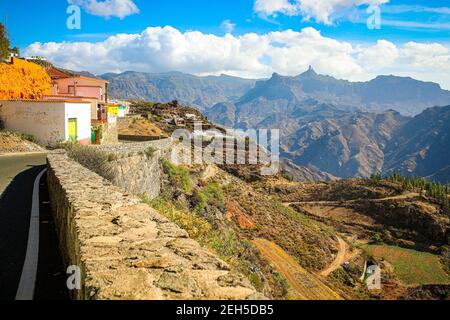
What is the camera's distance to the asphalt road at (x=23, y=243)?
4.57 metres

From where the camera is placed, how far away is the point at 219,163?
43500mm

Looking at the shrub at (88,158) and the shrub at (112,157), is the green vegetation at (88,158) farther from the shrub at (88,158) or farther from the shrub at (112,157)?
the shrub at (112,157)

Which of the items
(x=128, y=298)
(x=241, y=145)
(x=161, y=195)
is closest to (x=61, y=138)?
(x=161, y=195)

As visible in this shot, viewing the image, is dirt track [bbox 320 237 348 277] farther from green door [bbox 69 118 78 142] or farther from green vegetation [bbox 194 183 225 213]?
green door [bbox 69 118 78 142]

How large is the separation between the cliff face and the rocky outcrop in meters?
25.9

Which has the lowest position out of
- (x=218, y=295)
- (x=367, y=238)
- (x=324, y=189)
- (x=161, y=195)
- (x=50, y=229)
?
(x=367, y=238)

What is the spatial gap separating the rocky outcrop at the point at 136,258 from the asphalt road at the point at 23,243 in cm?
30

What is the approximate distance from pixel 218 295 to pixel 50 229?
489 centimetres

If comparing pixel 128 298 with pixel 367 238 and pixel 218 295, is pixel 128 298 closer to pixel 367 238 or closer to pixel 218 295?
pixel 218 295

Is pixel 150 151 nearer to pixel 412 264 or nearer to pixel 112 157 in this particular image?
pixel 112 157

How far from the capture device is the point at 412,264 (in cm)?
3288

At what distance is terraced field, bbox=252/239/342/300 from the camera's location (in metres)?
22.3

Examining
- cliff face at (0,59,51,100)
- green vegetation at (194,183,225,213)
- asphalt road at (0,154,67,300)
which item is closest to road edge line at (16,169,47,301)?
asphalt road at (0,154,67,300)

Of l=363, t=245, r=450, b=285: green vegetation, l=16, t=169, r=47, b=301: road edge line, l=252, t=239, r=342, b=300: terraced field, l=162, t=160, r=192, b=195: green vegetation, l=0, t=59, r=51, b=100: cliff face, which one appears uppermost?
l=0, t=59, r=51, b=100: cliff face
